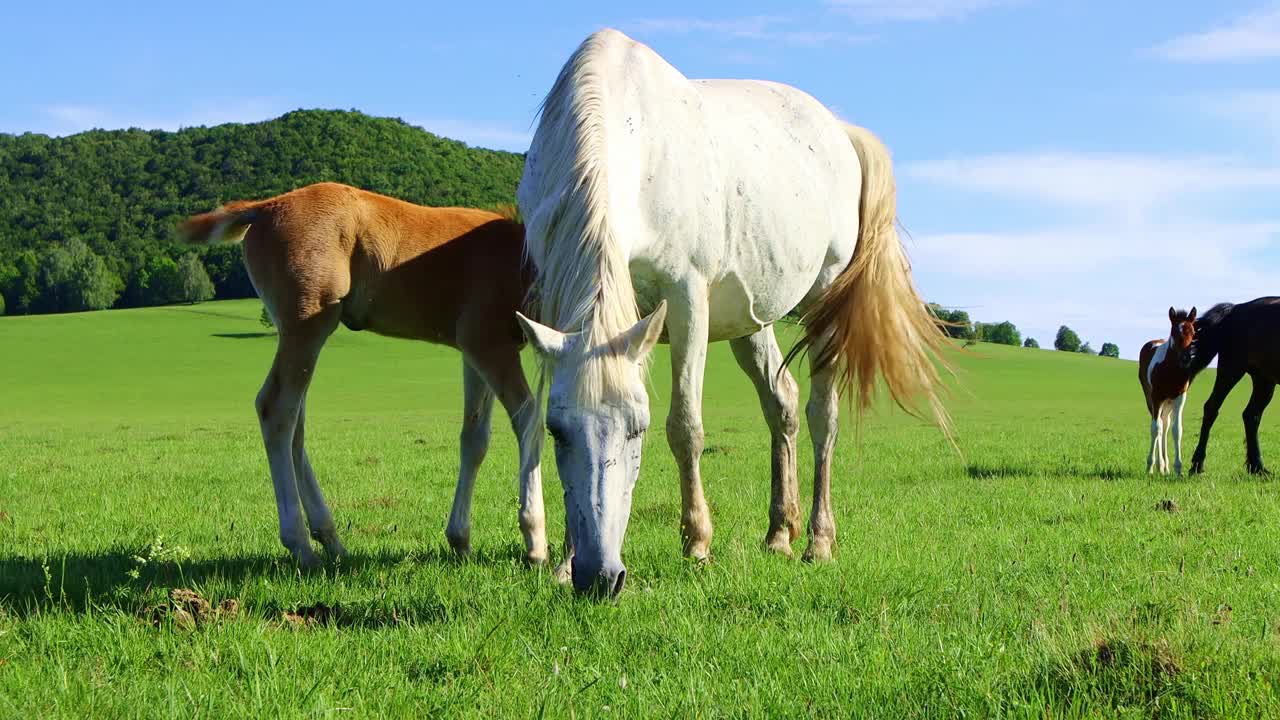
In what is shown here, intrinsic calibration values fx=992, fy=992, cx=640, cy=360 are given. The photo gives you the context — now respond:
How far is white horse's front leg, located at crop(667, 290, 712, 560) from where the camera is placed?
14.8ft

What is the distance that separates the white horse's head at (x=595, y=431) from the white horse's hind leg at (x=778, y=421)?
7.26 ft

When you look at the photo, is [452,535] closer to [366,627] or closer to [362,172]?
[366,627]

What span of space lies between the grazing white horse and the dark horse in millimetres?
7020

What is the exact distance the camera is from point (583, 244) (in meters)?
3.77

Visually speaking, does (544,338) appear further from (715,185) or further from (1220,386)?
(1220,386)

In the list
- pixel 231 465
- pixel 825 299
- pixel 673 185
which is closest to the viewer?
pixel 673 185

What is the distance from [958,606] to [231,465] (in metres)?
9.76

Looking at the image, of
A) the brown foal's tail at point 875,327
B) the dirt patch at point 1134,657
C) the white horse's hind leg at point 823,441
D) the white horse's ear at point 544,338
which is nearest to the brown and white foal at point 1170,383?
the brown foal's tail at point 875,327

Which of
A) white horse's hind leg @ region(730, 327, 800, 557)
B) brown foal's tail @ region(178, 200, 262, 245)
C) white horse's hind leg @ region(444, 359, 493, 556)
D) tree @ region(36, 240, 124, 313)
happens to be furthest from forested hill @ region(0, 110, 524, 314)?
white horse's hind leg @ region(730, 327, 800, 557)

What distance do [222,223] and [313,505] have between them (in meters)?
1.64

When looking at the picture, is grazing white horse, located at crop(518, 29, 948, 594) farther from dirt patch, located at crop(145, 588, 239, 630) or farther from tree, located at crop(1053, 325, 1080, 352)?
tree, located at crop(1053, 325, 1080, 352)

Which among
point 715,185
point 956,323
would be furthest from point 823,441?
point 715,185

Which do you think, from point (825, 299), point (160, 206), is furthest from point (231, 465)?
point (160, 206)

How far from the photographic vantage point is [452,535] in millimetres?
5449
